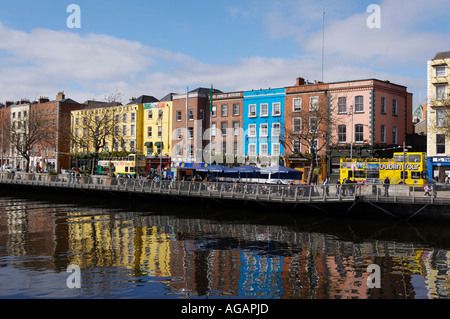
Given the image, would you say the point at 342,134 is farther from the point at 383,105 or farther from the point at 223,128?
the point at 223,128

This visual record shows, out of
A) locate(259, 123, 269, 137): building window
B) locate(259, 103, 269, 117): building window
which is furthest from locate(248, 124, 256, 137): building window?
locate(259, 103, 269, 117): building window

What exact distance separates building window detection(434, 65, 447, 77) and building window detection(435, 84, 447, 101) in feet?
4.01

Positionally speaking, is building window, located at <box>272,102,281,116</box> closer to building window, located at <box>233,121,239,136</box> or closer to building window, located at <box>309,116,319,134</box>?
building window, located at <box>233,121,239,136</box>

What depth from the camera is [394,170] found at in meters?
41.8

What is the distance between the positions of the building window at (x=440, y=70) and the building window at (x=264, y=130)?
→ 2149cm

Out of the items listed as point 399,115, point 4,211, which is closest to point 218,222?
point 4,211

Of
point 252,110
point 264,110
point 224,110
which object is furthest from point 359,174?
point 224,110

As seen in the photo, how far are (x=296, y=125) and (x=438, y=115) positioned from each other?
52.0 feet

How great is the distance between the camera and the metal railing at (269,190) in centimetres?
3341

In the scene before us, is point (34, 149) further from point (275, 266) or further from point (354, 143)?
point (275, 266)

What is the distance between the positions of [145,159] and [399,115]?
36.9 m

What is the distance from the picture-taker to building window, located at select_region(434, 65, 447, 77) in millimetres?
50000

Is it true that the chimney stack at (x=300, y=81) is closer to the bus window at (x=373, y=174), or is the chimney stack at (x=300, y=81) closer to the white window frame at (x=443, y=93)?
the white window frame at (x=443, y=93)

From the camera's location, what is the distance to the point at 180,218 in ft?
128
